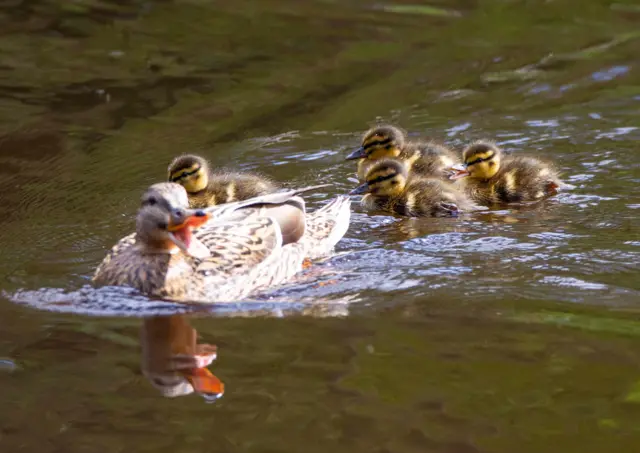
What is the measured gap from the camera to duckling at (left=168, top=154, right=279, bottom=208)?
5578mm

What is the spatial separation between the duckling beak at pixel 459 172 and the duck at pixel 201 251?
1285 mm

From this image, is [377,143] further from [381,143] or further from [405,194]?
[405,194]

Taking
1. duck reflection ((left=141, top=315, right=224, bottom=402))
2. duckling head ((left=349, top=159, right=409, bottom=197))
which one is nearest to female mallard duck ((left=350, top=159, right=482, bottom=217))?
duckling head ((left=349, top=159, right=409, bottom=197))

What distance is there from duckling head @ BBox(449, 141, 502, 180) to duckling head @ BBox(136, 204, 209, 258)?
1828 millimetres

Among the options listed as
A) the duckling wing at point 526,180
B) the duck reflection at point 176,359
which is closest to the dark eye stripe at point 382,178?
the duckling wing at point 526,180

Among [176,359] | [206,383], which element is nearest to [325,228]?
[176,359]

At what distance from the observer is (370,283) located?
4426 millimetres

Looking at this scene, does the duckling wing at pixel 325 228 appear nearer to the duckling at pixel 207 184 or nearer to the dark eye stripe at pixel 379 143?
the duckling at pixel 207 184

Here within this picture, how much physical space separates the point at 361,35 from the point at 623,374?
17.0 feet

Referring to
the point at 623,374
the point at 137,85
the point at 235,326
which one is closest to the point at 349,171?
the point at 137,85

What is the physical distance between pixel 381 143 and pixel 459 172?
0.44m

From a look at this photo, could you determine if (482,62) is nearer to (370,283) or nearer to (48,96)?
(48,96)

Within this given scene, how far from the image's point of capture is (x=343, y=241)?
5.17 metres

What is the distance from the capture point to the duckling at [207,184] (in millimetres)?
5578
